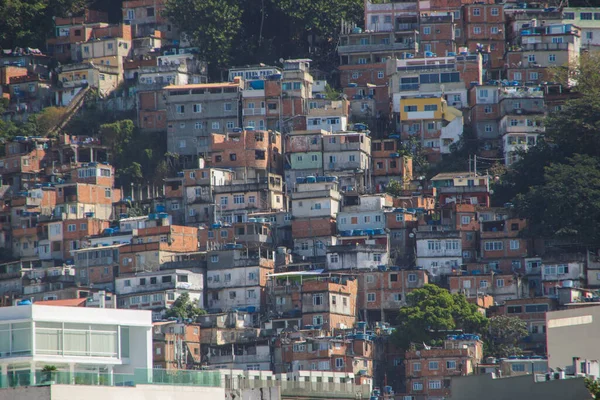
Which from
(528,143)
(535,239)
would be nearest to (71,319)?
(535,239)

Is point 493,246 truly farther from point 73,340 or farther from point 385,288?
point 73,340

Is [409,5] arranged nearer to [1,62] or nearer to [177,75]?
[177,75]

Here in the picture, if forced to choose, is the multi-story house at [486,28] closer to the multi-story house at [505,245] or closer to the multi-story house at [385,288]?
the multi-story house at [505,245]

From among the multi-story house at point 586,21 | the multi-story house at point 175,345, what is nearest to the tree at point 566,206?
the multi-story house at point 175,345

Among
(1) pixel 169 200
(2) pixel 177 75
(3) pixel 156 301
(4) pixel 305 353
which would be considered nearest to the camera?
(4) pixel 305 353

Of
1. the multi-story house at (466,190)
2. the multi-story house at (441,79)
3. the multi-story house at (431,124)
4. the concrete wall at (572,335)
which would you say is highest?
the multi-story house at (441,79)

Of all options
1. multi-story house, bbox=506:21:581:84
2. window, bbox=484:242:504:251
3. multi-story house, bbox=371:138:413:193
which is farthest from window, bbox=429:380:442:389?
multi-story house, bbox=506:21:581:84
